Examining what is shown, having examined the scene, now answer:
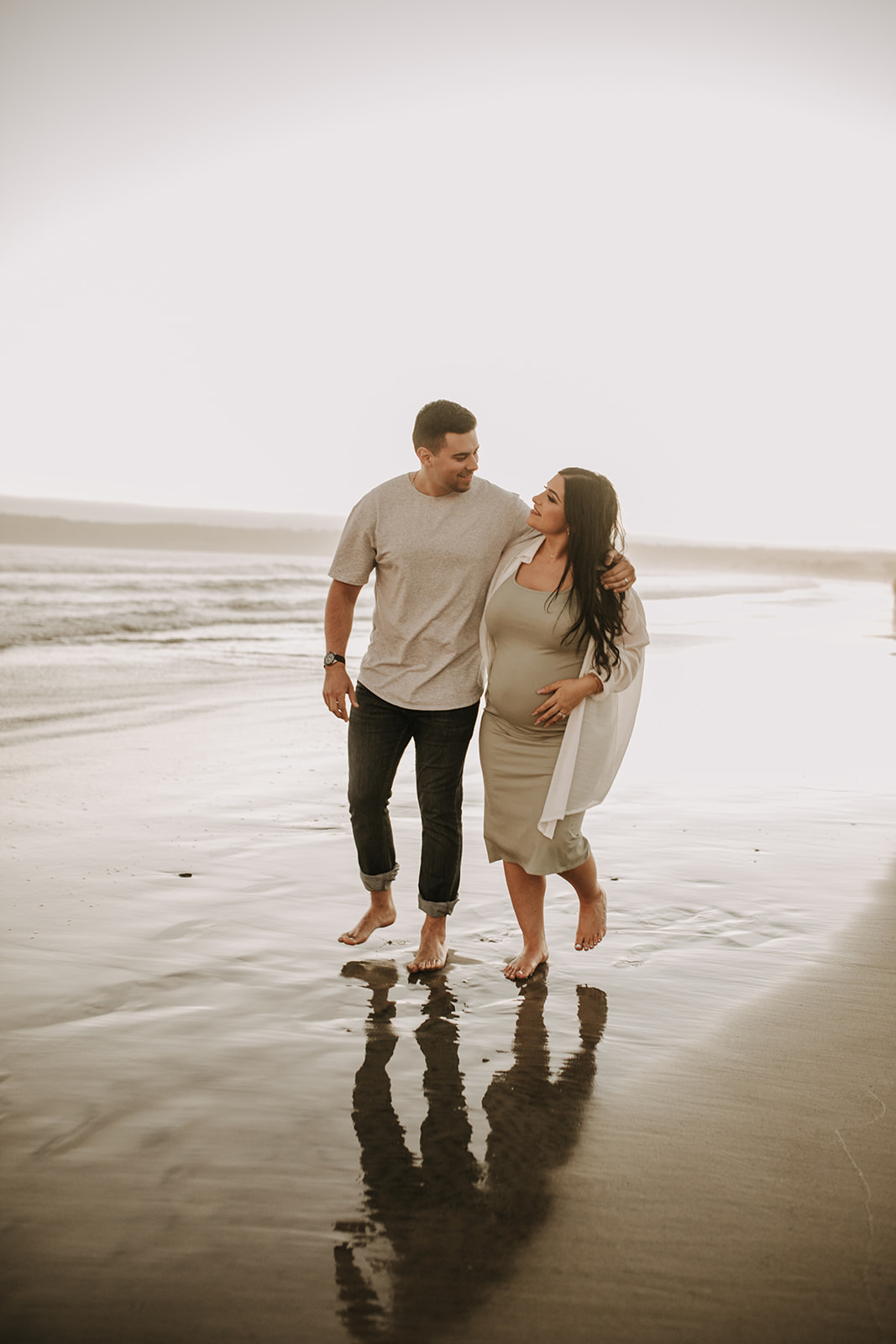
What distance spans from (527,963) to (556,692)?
890mm

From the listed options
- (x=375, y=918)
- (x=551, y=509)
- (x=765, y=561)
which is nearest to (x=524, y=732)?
(x=551, y=509)

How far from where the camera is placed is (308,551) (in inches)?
3076

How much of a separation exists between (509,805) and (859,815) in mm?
2993

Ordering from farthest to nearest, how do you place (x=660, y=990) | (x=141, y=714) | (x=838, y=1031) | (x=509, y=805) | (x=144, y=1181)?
1. (x=141, y=714)
2. (x=509, y=805)
3. (x=660, y=990)
4. (x=838, y=1031)
5. (x=144, y=1181)

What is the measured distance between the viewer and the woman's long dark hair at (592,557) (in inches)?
140

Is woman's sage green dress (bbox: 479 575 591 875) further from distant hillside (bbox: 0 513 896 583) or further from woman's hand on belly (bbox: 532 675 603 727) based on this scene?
distant hillside (bbox: 0 513 896 583)

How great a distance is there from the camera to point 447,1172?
2.45m

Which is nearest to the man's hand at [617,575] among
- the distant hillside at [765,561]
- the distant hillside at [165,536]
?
the distant hillside at [765,561]

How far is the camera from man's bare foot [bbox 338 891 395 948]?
3.95m

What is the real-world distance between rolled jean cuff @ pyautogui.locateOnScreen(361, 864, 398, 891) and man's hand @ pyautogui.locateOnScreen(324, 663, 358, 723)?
1.84 ft

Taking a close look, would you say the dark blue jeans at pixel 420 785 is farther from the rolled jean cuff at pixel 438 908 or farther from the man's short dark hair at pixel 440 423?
the man's short dark hair at pixel 440 423

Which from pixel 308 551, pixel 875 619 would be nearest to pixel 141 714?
pixel 875 619

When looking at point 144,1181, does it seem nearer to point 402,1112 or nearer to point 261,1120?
point 261,1120

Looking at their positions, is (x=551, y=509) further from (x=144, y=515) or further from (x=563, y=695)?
(x=144, y=515)
